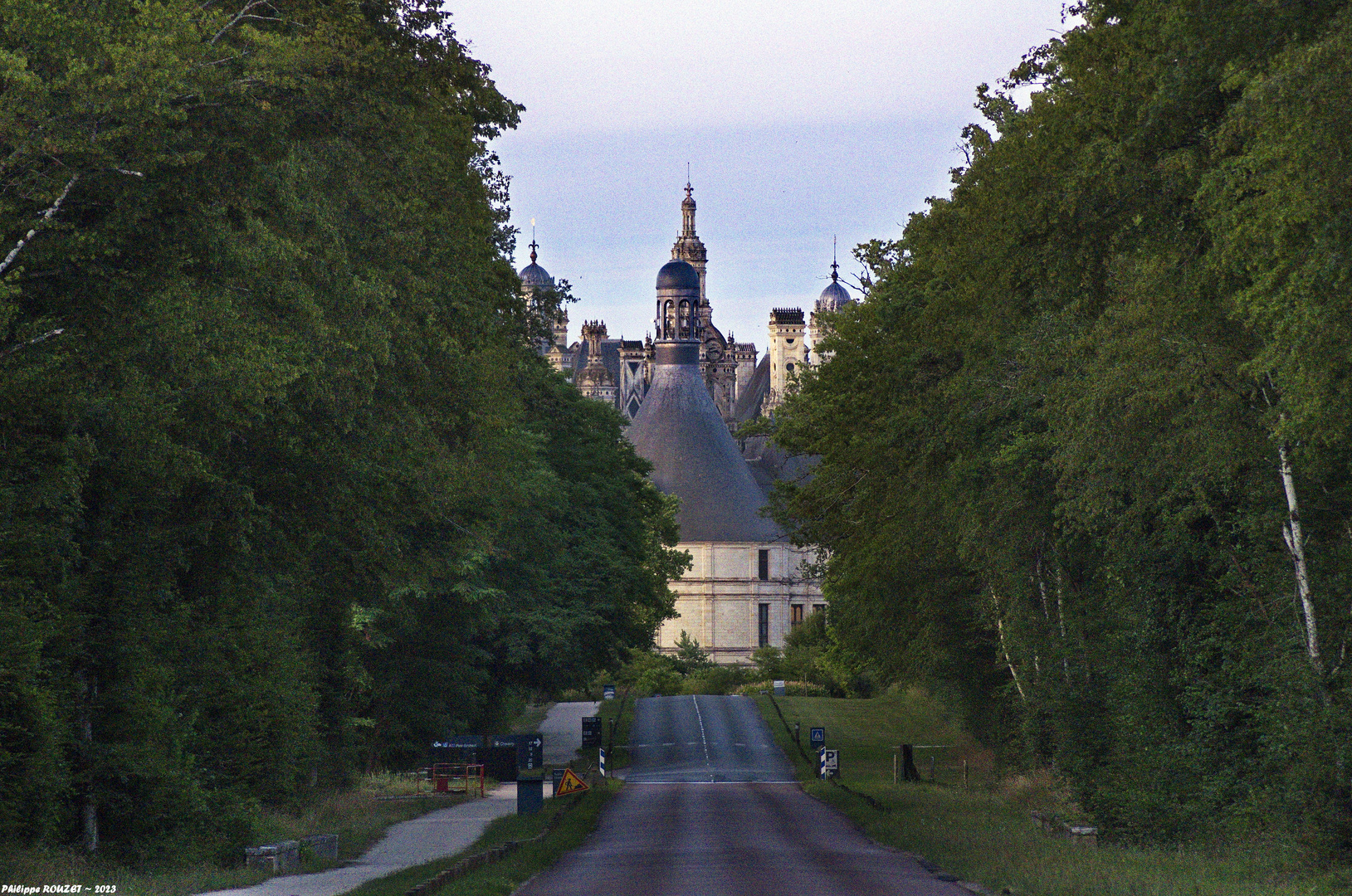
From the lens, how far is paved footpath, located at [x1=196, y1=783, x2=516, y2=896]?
63.2ft

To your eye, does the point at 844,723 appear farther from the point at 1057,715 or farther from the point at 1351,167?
the point at 1351,167

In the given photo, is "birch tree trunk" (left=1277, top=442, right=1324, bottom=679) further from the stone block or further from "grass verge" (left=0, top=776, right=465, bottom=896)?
the stone block

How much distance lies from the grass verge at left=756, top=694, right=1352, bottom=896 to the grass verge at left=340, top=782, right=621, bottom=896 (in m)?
5.34

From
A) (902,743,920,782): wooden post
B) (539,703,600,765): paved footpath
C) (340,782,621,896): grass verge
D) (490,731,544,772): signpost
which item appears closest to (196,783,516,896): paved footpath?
(340,782,621,896): grass verge

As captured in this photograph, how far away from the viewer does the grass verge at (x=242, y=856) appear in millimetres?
16812

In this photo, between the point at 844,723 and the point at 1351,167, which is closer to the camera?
the point at 1351,167

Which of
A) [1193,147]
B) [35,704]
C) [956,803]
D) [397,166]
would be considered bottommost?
[956,803]

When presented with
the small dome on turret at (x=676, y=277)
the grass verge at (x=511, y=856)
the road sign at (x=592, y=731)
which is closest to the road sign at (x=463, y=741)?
the road sign at (x=592, y=731)

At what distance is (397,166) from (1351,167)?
14.4 m

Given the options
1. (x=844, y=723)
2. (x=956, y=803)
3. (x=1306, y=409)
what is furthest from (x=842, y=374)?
(x=844, y=723)

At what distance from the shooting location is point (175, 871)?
20328mm

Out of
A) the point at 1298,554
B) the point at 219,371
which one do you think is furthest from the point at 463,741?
the point at 1298,554

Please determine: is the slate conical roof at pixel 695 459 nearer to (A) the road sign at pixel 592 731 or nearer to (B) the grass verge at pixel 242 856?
(A) the road sign at pixel 592 731

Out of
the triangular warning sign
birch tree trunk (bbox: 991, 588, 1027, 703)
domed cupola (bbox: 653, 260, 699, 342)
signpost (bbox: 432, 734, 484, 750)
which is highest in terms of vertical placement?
domed cupola (bbox: 653, 260, 699, 342)
